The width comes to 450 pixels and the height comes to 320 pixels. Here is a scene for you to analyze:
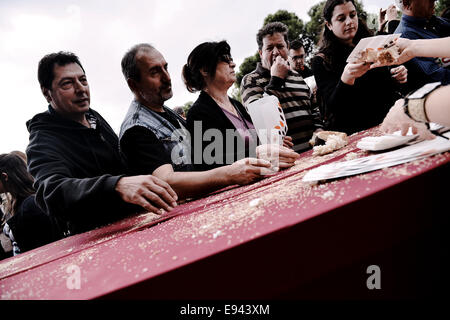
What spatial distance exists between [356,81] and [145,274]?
76.7 inches

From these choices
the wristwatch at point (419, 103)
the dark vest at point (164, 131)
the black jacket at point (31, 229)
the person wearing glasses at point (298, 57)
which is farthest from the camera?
the person wearing glasses at point (298, 57)

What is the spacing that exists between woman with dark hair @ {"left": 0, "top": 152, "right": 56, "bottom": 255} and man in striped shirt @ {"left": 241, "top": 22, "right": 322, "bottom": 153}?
232cm

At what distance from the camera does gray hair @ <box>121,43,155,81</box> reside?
5.63ft

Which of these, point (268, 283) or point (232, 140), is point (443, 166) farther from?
point (232, 140)

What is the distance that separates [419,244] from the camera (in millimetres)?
556

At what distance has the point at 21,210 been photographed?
8.17 feet

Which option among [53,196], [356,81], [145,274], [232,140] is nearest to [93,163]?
[53,196]

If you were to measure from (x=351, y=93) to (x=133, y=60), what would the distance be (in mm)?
1520

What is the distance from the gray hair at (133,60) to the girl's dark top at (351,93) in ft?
4.31

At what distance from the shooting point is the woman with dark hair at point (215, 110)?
1.72 metres

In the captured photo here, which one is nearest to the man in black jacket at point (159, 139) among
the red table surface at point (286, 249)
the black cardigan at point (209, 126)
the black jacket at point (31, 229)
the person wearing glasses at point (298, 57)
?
the black cardigan at point (209, 126)

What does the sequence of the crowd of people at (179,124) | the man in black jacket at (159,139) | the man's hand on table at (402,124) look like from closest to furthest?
the man's hand on table at (402,124), the crowd of people at (179,124), the man in black jacket at (159,139)

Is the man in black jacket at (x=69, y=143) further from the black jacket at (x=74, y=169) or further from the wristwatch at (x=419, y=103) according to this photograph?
the wristwatch at (x=419, y=103)

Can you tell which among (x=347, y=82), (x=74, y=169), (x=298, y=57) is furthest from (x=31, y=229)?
(x=298, y=57)
